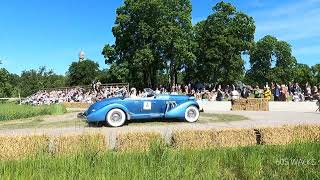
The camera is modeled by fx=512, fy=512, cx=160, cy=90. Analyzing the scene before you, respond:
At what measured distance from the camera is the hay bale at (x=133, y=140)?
12359 millimetres

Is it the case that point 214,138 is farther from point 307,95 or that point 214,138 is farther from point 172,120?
point 307,95

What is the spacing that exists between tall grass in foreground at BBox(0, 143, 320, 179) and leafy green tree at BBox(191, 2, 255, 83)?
54145mm

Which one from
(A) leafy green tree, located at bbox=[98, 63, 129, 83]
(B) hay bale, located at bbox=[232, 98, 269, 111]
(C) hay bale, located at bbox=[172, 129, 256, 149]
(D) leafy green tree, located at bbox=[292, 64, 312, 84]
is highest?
(D) leafy green tree, located at bbox=[292, 64, 312, 84]

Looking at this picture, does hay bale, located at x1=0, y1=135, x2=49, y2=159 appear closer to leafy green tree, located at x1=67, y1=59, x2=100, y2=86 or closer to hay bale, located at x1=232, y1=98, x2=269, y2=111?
hay bale, located at x1=232, y1=98, x2=269, y2=111

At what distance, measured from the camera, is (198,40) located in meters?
69.6

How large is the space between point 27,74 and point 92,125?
6881 cm

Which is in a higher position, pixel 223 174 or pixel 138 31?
pixel 138 31

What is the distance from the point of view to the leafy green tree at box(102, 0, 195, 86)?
5994 cm

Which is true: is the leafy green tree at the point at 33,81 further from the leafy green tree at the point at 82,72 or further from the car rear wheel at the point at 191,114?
the car rear wheel at the point at 191,114

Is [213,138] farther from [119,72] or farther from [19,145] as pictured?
[119,72]

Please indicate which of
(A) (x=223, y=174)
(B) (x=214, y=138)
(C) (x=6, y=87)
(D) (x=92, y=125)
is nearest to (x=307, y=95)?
(D) (x=92, y=125)

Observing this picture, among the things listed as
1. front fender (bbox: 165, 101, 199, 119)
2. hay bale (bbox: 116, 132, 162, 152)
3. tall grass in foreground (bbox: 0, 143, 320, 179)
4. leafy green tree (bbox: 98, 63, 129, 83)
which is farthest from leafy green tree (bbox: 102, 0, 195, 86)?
tall grass in foreground (bbox: 0, 143, 320, 179)

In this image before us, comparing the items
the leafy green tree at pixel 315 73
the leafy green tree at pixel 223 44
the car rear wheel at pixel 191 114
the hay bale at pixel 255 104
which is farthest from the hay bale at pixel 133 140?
the leafy green tree at pixel 315 73

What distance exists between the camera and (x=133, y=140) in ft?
41.1
